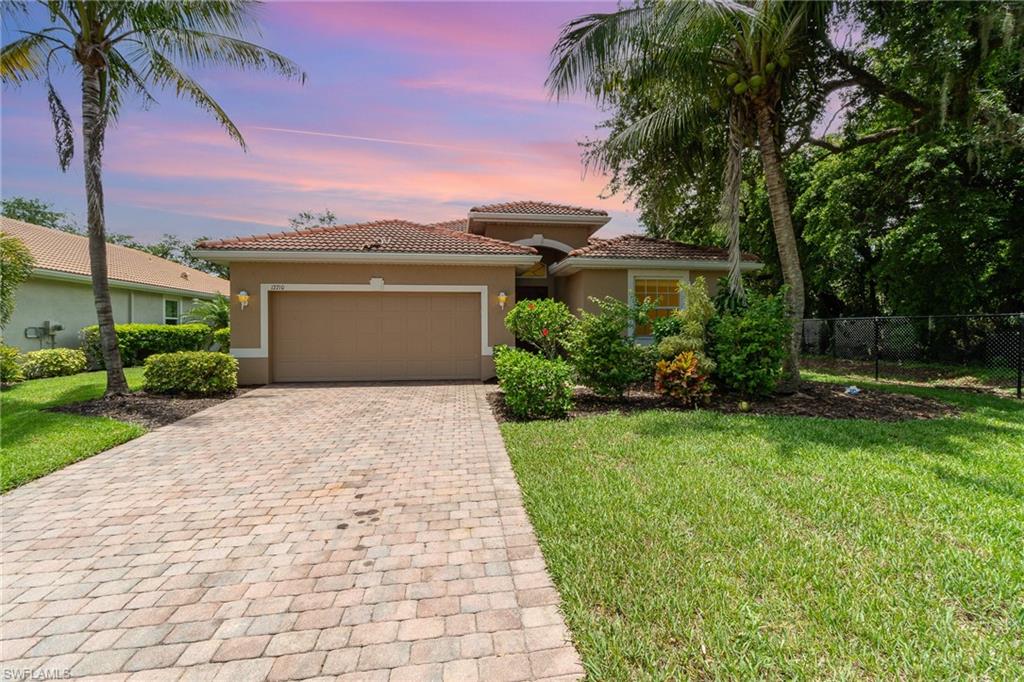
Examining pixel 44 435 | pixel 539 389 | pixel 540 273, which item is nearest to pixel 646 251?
pixel 540 273

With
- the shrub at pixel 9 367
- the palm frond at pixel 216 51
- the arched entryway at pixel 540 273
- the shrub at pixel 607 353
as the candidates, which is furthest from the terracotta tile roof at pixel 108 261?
the shrub at pixel 607 353

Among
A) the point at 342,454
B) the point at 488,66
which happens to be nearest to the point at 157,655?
the point at 342,454

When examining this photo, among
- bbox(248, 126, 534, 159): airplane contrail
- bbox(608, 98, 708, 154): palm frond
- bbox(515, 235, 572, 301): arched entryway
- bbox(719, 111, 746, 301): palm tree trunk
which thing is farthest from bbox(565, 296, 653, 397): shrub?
bbox(515, 235, 572, 301): arched entryway

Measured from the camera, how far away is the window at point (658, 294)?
41.9 ft

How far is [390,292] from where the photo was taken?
11.9 m

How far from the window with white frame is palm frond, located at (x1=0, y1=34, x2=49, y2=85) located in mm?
14213

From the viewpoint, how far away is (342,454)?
228 inches

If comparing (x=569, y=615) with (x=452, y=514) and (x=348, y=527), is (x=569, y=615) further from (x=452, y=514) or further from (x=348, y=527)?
(x=348, y=527)

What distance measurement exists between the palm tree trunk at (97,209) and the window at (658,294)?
1227cm

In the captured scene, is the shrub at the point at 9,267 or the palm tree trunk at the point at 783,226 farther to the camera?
the shrub at the point at 9,267

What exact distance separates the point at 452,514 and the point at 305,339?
9.26 metres

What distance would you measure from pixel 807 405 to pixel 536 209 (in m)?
10.2

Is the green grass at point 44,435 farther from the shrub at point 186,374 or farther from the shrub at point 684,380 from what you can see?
the shrub at point 684,380

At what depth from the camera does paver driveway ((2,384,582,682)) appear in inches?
94.0
